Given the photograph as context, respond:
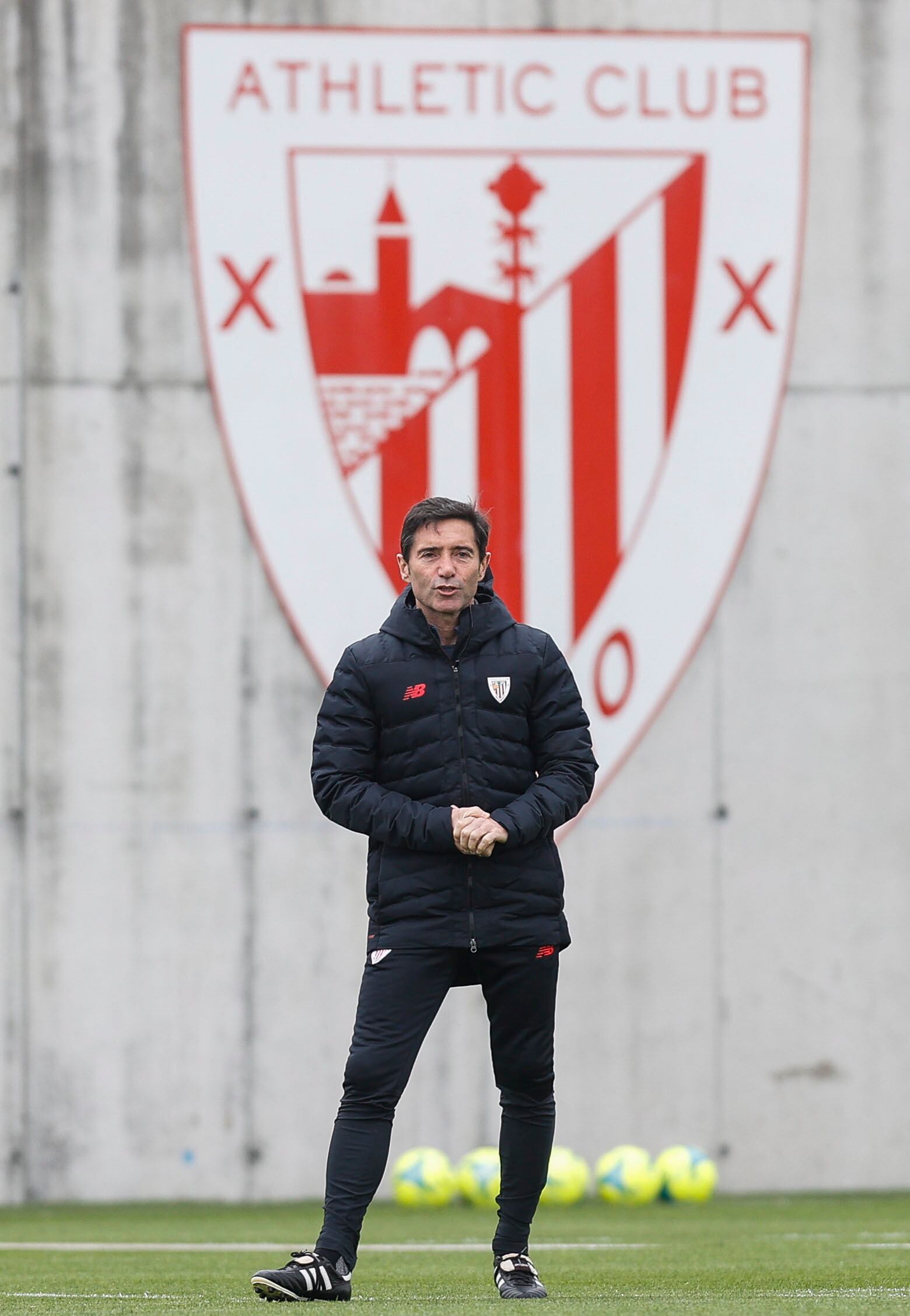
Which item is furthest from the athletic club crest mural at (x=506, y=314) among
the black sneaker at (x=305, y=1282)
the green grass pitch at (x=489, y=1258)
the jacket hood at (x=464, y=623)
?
the black sneaker at (x=305, y=1282)

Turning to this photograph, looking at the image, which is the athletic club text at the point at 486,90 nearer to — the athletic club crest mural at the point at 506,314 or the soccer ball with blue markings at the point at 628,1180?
the athletic club crest mural at the point at 506,314

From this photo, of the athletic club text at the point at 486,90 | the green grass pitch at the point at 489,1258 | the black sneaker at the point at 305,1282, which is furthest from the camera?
the athletic club text at the point at 486,90

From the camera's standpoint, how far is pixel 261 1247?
20.9 ft

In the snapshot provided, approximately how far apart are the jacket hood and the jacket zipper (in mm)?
69

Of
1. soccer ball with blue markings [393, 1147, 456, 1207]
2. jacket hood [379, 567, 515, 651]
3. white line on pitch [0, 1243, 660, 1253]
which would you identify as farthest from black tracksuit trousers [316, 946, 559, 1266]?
soccer ball with blue markings [393, 1147, 456, 1207]

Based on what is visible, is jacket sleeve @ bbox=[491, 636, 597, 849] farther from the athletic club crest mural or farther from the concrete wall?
the concrete wall

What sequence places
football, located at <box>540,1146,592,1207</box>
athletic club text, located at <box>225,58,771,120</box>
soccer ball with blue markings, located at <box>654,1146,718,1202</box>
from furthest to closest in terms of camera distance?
athletic club text, located at <box>225,58,771,120</box>
soccer ball with blue markings, located at <box>654,1146,718,1202</box>
football, located at <box>540,1146,592,1207</box>

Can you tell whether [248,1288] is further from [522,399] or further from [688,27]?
[688,27]

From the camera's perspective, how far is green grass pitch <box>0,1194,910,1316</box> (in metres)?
4.13

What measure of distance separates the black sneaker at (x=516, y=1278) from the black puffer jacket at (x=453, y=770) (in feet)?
2.25

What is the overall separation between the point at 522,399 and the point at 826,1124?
10.9 ft

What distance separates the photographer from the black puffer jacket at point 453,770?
4.25 m

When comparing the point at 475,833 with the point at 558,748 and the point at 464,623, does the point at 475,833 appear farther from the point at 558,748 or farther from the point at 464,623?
the point at 464,623

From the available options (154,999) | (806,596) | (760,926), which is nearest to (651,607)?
(806,596)
